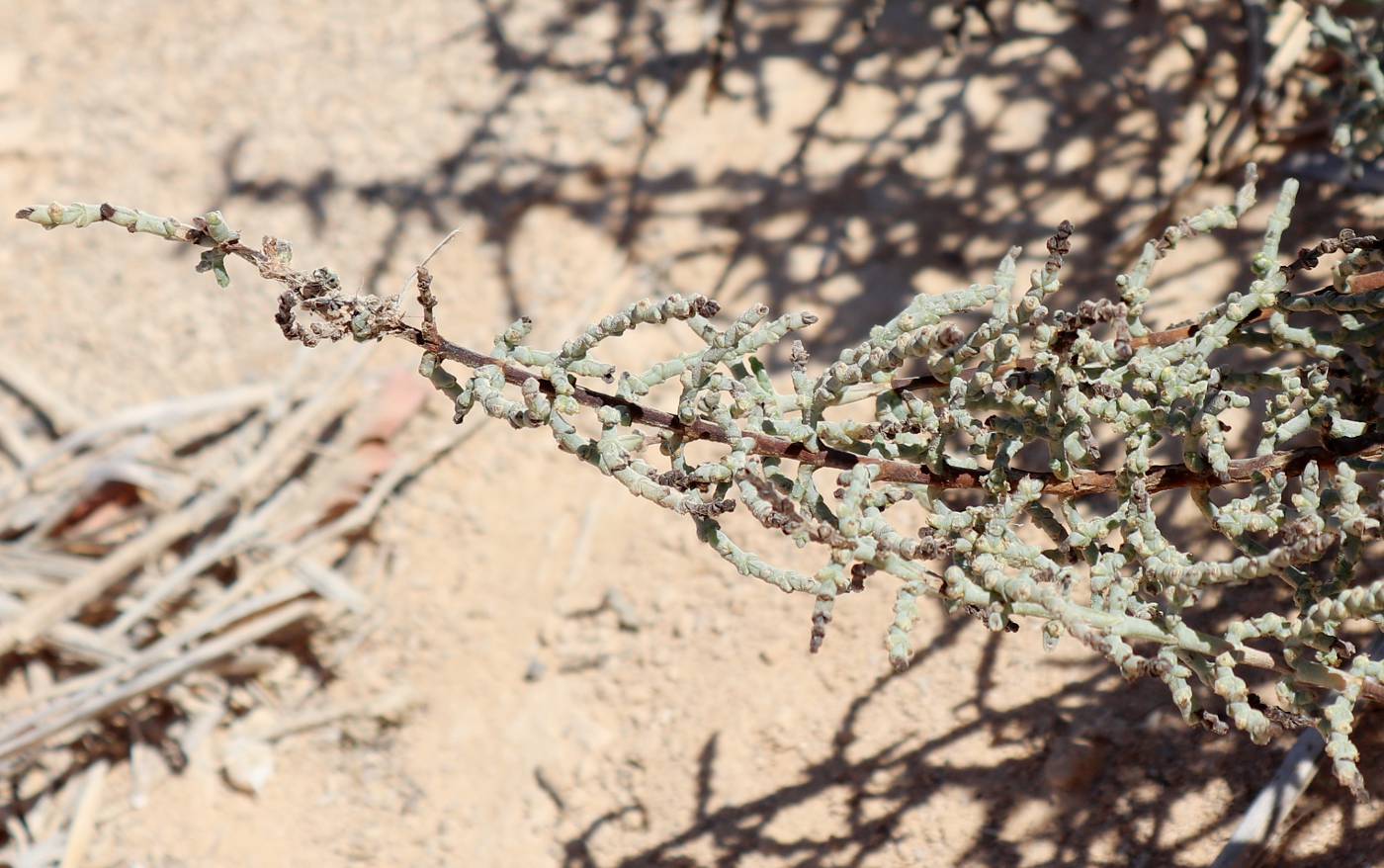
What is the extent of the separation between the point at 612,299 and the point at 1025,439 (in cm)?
186

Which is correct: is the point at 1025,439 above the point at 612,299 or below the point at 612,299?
below

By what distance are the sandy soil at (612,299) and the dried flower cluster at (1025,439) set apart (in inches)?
27.9

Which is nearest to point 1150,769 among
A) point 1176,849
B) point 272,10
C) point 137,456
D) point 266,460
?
point 1176,849

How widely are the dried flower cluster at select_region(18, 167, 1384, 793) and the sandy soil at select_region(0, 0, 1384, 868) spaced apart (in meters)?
0.71

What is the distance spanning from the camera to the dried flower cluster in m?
1.26

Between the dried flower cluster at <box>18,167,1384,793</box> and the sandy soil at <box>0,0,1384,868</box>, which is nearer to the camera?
the dried flower cluster at <box>18,167,1384,793</box>

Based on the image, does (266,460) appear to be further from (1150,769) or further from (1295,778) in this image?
(1295,778)

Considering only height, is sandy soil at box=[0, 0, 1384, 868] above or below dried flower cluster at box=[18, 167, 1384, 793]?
above

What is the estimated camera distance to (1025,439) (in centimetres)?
150

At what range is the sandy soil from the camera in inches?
87.0

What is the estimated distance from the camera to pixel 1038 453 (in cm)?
253

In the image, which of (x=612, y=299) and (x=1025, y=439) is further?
(x=612, y=299)

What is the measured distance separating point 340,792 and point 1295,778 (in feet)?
6.57

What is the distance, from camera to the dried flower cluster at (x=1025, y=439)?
1263 mm
